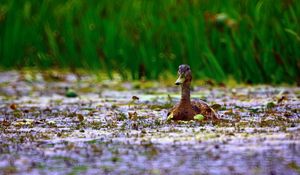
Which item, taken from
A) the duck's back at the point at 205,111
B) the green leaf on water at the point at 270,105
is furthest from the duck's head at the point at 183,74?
the green leaf on water at the point at 270,105

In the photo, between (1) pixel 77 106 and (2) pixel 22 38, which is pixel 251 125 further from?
(2) pixel 22 38

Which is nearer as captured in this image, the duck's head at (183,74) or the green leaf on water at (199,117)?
the green leaf on water at (199,117)

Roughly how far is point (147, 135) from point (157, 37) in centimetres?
635

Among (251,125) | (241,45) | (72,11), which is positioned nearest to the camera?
(251,125)

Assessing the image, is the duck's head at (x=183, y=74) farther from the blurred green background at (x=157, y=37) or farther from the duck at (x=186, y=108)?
the blurred green background at (x=157, y=37)

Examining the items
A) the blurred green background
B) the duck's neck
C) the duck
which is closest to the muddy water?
the duck

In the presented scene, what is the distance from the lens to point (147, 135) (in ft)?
20.0

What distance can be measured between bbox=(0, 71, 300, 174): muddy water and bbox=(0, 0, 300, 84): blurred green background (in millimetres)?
722

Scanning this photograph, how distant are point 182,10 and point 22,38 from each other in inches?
98.7

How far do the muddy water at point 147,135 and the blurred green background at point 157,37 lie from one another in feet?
2.37

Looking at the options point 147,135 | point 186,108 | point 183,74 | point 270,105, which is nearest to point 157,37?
point 270,105

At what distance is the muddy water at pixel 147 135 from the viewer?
15.7ft

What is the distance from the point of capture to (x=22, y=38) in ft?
44.3

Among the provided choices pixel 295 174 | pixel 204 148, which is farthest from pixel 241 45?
pixel 295 174
